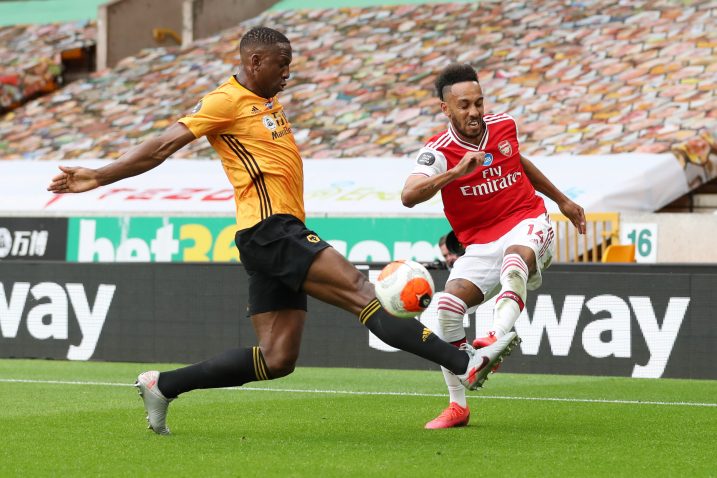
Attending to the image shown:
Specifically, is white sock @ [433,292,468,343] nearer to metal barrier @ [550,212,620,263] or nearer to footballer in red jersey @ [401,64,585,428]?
footballer in red jersey @ [401,64,585,428]

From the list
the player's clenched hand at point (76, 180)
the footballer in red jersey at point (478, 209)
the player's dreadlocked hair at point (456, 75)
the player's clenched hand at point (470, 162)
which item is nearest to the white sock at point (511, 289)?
the footballer in red jersey at point (478, 209)

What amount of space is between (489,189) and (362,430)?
1570mm

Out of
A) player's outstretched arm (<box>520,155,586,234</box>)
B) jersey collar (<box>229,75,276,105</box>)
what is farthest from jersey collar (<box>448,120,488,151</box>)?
jersey collar (<box>229,75,276,105</box>)

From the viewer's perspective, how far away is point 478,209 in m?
8.02

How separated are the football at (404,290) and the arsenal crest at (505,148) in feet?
5.06

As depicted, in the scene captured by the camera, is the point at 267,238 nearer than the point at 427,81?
Yes

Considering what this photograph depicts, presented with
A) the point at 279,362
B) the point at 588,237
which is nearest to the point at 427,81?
the point at 588,237

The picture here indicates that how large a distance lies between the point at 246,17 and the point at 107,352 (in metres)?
15.5

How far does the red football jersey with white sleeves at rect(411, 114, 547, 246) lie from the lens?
311 inches

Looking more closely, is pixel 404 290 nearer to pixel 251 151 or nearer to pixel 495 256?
pixel 251 151

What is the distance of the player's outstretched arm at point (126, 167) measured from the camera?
6.62 metres

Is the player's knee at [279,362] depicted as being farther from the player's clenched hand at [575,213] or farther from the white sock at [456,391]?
the player's clenched hand at [575,213]

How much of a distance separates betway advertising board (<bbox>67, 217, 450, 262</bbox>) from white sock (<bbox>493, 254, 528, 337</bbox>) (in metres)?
10.0

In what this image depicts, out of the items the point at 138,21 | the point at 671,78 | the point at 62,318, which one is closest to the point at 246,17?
the point at 138,21
